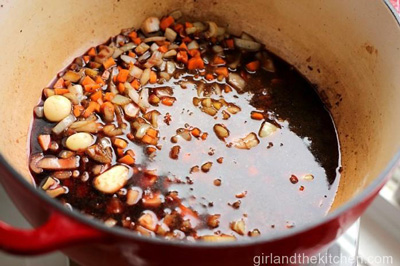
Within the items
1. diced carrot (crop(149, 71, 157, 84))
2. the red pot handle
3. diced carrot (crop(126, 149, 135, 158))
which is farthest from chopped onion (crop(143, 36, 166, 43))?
the red pot handle

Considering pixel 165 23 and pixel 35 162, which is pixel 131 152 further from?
pixel 165 23

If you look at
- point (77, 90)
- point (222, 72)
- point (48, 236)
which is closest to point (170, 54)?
point (222, 72)

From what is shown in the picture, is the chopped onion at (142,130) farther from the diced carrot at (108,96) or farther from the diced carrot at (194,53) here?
the diced carrot at (194,53)

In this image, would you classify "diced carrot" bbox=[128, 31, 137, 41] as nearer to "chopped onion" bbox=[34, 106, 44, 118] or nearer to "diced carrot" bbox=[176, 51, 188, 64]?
"diced carrot" bbox=[176, 51, 188, 64]

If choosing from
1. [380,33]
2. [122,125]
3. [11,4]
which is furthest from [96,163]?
[380,33]

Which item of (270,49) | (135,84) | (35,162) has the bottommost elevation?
(35,162)

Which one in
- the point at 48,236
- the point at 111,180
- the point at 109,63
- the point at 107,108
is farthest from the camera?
the point at 109,63
